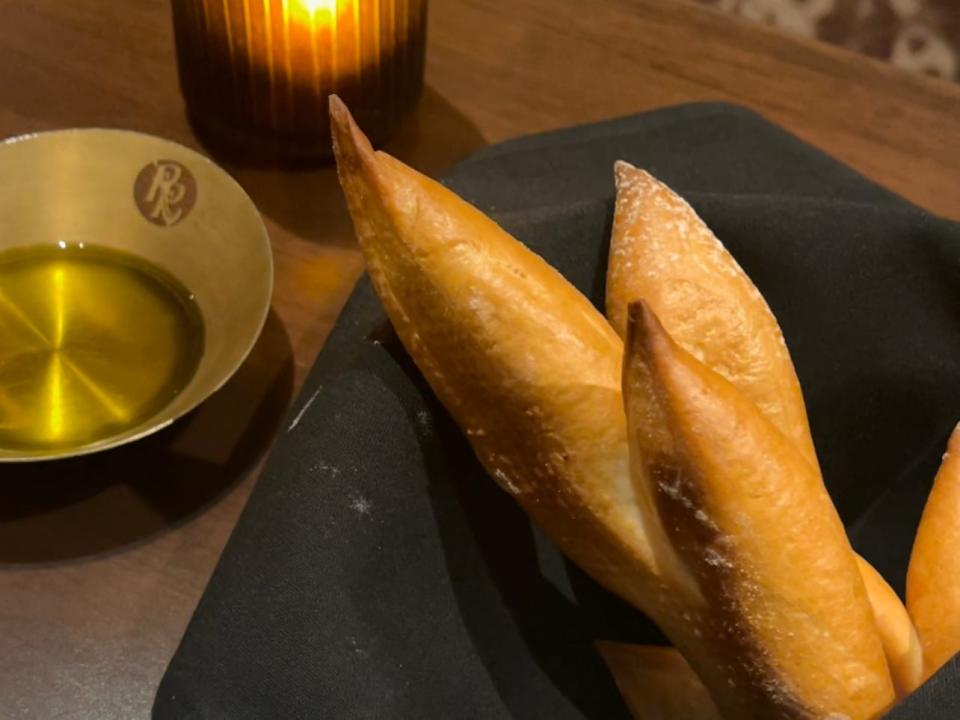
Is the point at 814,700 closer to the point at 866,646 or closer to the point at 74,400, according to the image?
the point at 866,646

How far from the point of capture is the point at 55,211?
1.67ft

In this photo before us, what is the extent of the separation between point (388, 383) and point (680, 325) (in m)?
0.11

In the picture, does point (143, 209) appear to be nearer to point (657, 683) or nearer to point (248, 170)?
point (248, 170)

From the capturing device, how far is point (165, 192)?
1.65ft

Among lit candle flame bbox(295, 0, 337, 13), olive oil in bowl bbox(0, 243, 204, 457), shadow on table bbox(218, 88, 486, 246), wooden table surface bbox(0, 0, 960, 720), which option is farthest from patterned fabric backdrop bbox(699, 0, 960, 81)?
olive oil in bowl bbox(0, 243, 204, 457)

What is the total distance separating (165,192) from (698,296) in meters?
0.25

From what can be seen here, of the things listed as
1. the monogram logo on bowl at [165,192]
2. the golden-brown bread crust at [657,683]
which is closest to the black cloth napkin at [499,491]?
the golden-brown bread crust at [657,683]

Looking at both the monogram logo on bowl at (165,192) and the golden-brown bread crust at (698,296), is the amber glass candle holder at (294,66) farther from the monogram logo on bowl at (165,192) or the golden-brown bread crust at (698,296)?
the golden-brown bread crust at (698,296)

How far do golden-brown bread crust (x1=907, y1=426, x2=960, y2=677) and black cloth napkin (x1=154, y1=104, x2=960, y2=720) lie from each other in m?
0.06

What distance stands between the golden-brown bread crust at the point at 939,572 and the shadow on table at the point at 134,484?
0.27 m

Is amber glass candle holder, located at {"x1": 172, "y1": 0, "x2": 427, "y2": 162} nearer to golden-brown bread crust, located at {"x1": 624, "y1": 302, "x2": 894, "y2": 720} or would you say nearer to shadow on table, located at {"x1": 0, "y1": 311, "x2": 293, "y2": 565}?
shadow on table, located at {"x1": 0, "y1": 311, "x2": 293, "y2": 565}

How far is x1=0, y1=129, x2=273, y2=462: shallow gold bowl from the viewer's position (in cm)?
48

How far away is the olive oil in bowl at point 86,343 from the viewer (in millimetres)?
456

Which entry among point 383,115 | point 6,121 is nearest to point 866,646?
point 383,115
